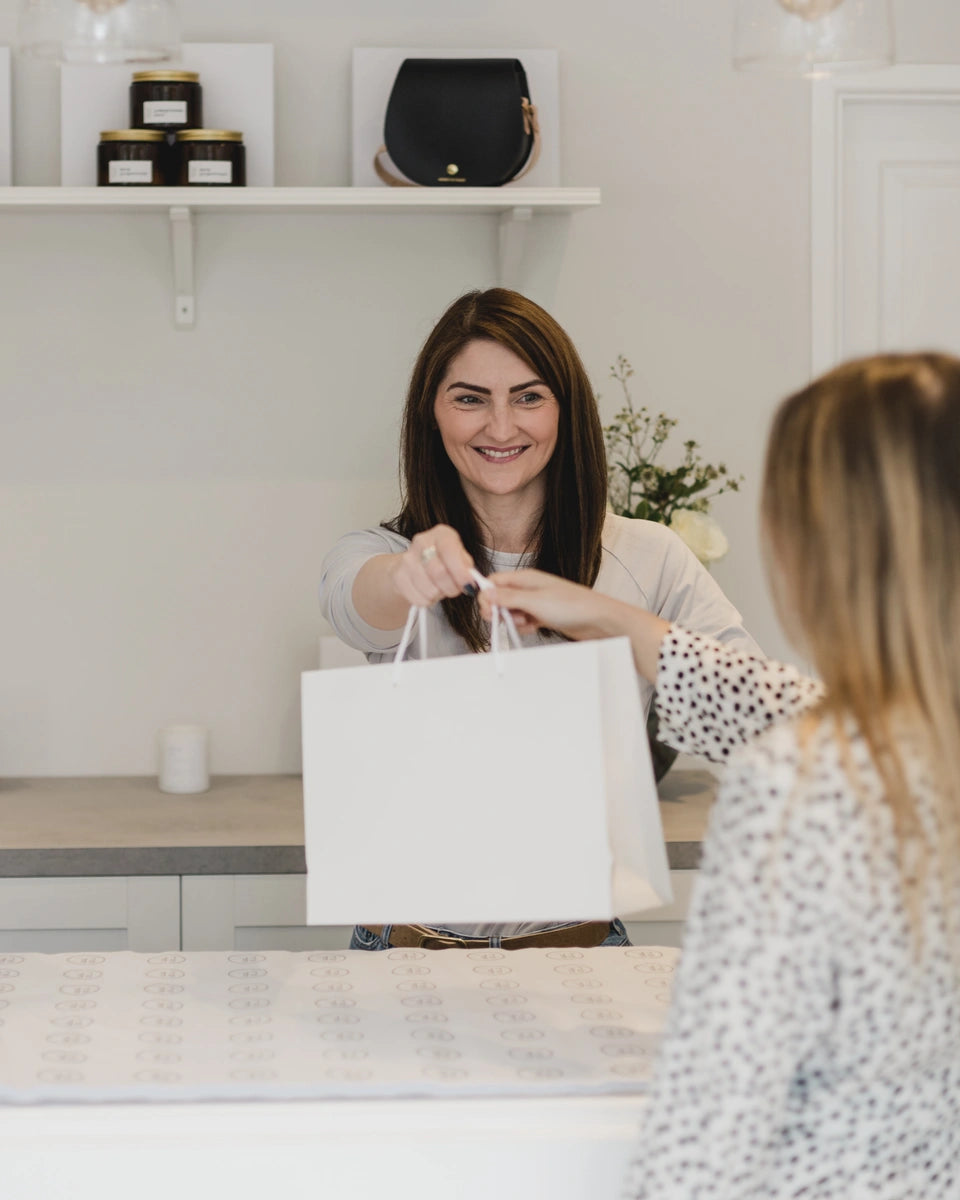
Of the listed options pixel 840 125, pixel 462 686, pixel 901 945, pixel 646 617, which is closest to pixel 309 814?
pixel 462 686

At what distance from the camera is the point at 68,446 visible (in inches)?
101

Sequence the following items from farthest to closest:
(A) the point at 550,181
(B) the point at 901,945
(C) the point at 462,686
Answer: (A) the point at 550,181, (C) the point at 462,686, (B) the point at 901,945

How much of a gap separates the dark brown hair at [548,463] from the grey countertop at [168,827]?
603 millimetres

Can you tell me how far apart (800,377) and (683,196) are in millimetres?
387

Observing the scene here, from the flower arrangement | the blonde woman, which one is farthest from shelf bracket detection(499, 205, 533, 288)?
the blonde woman

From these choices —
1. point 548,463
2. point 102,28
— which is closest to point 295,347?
point 548,463

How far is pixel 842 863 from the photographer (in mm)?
828

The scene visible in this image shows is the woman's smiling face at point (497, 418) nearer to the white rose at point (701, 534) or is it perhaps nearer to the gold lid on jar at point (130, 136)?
the white rose at point (701, 534)

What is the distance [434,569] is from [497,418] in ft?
1.30

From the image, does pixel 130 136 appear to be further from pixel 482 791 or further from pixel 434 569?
pixel 482 791

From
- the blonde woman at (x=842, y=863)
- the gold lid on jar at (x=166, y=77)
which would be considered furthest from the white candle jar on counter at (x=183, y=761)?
the blonde woman at (x=842, y=863)

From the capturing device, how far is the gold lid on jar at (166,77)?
2.33 meters

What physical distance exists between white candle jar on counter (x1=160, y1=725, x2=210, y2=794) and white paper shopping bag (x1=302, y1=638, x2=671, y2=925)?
1.32m

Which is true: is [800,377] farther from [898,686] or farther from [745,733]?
[898,686]
